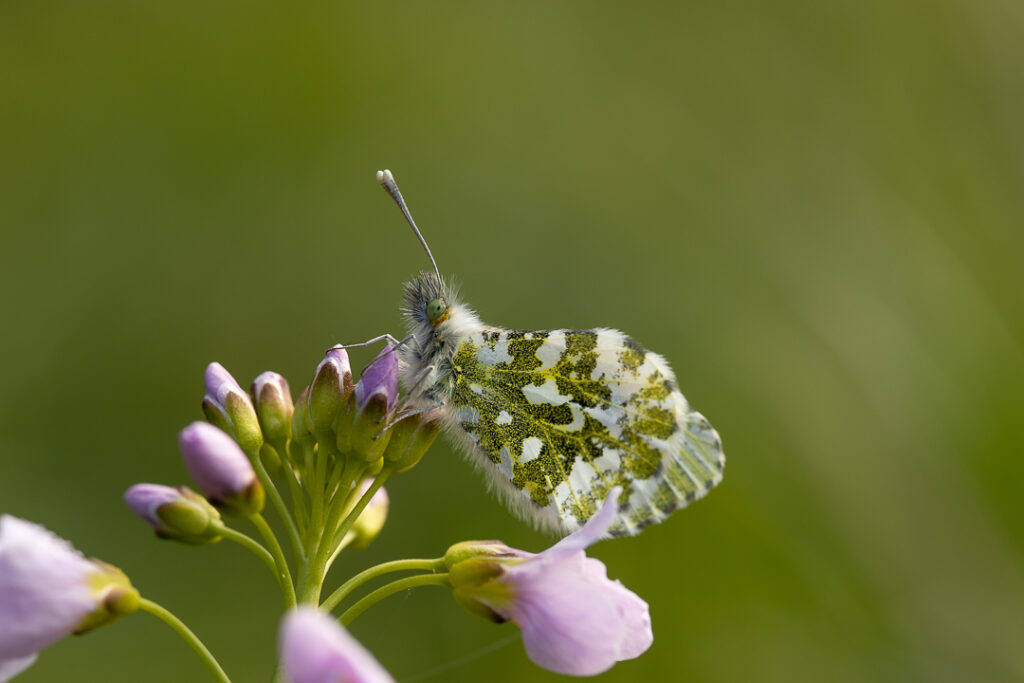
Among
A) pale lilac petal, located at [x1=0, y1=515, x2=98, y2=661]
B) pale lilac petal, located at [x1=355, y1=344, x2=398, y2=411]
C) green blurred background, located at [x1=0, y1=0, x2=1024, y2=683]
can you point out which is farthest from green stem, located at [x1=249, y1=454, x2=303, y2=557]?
green blurred background, located at [x1=0, y1=0, x2=1024, y2=683]

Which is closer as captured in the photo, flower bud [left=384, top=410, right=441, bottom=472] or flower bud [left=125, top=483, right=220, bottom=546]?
flower bud [left=125, top=483, right=220, bottom=546]

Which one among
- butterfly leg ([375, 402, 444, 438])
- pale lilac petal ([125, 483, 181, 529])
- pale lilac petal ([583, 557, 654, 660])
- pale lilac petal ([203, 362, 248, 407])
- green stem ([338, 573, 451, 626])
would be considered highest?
pale lilac petal ([203, 362, 248, 407])

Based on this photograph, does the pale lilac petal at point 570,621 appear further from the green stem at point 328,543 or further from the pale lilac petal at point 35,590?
the pale lilac petal at point 35,590

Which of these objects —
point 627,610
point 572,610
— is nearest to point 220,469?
point 572,610

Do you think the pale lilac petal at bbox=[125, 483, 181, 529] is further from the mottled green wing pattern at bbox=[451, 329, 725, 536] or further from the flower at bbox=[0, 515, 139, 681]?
the mottled green wing pattern at bbox=[451, 329, 725, 536]

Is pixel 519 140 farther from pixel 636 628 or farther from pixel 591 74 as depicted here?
pixel 636 628

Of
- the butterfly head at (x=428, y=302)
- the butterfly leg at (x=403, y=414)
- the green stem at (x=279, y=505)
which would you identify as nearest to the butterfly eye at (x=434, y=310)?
the butterfly head at (x=428, y=302)
